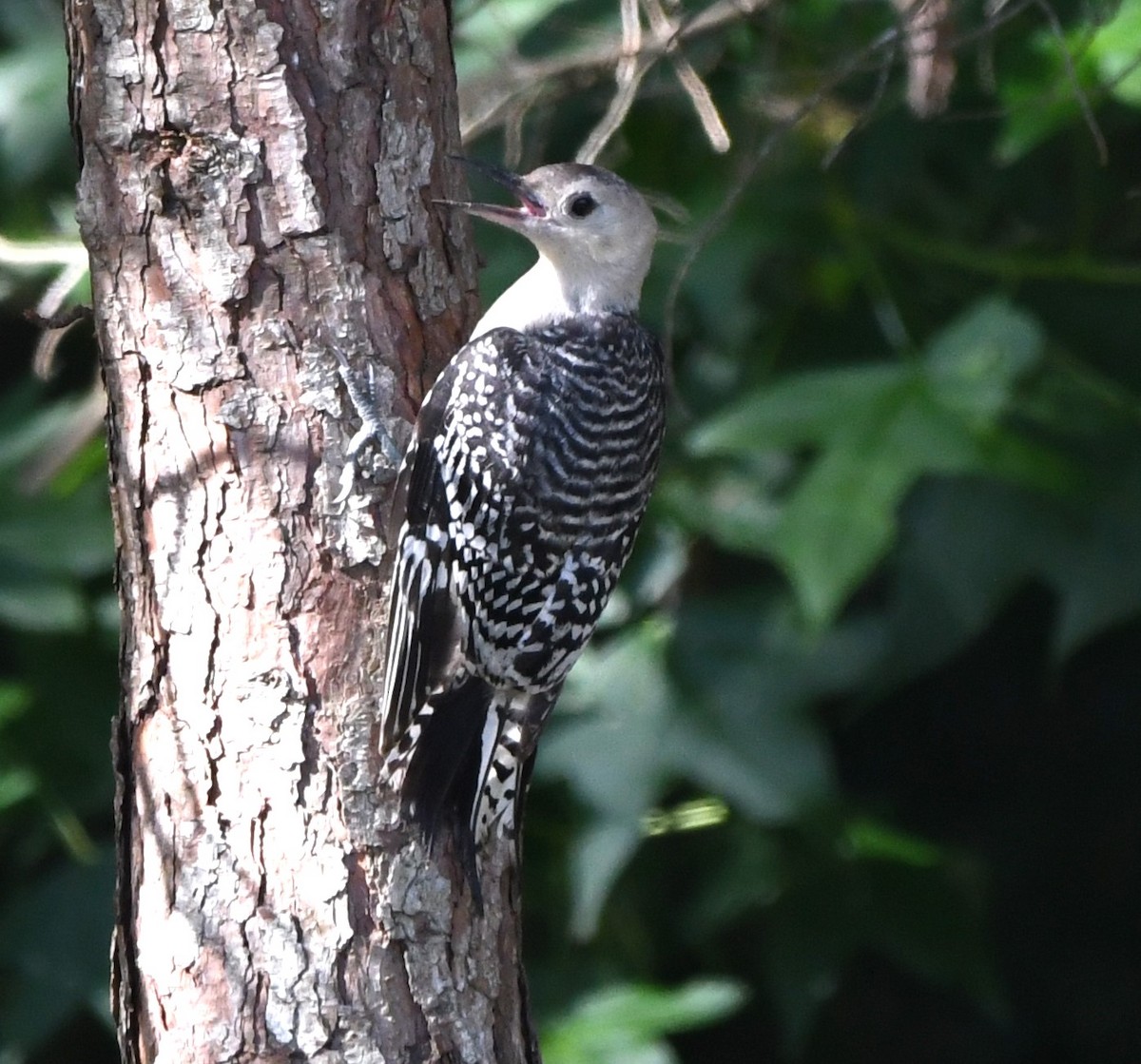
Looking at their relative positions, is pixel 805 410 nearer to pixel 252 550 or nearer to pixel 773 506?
pixel 773 506

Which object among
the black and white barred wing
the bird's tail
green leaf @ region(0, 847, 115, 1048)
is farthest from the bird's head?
green leaf @ region(0, 847, 115, 1048)

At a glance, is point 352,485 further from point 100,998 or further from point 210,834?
point 100,998

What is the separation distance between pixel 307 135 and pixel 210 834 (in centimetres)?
101

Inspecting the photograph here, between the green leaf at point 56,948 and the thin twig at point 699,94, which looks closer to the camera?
the thin twig at point 699,94

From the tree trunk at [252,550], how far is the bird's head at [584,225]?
23.1 inches

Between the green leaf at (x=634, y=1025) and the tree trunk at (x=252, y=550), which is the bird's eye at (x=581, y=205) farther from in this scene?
the green leaf at (x=634, y=1025)

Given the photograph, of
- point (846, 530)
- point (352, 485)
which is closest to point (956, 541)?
point (846, 530)

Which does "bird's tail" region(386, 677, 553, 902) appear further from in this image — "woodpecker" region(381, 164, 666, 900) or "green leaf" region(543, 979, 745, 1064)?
"green leaf" region(543, 979, 745, 1064)

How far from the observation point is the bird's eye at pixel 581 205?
123 inches

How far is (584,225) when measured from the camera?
10.3ft

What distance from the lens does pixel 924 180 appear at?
4289 millimetres

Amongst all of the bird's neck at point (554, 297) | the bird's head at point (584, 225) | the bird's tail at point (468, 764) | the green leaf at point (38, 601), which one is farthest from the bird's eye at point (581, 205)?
the green leaf at point (38, 601)

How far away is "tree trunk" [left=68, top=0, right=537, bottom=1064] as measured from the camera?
242 cm

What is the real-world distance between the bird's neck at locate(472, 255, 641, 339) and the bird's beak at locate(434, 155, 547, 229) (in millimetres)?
116
